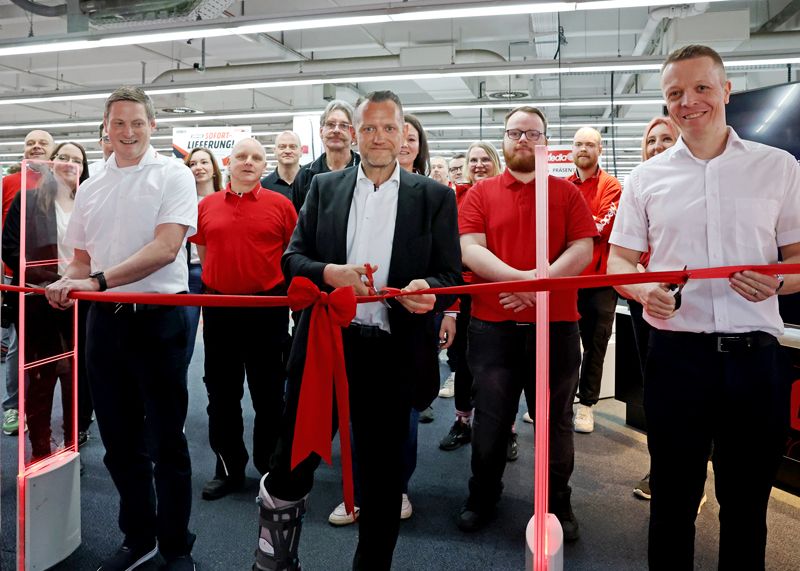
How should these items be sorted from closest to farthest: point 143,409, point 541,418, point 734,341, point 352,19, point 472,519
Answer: point 541,418 < point 734,341 < point 143,409 < point 472,519 < point 352,19

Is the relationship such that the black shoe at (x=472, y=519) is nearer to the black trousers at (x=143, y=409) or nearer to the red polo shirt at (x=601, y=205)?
the black trousers at (x=143, y=409)

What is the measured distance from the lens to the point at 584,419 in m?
3.72

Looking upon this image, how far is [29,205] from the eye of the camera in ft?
6.82

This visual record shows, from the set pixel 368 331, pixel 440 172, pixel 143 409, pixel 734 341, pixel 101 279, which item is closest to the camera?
pixel 734 341

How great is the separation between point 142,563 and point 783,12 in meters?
9.27

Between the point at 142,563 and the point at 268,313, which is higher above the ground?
the point at 268,313

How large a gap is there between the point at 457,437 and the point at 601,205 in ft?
5.09

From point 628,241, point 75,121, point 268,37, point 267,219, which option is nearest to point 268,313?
→ point 267,219

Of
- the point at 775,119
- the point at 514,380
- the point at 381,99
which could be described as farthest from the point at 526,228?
the point at 775,119

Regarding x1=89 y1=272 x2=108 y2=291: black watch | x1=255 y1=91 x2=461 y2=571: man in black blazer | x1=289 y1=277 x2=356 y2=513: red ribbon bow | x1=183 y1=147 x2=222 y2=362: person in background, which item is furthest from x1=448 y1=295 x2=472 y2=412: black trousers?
x1=89 y1=272 x2=108 y2=291: black watch

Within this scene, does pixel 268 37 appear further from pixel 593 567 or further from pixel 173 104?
pixel 593 567

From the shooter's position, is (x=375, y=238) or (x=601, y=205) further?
(x=601, y=205)

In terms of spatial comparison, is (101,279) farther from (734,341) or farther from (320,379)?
(734,341)

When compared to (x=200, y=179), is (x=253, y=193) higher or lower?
lower
